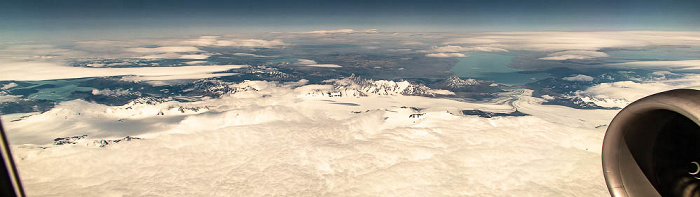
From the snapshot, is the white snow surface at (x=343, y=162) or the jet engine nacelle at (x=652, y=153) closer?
the jet engine nacelle at (x=652, y=153)

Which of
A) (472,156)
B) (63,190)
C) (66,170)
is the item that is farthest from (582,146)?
(66,170)

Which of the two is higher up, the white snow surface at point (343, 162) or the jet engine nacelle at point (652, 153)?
the jet engine nacelle at point (652, 153)

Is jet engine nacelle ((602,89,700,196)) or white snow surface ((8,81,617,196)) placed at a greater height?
jet engine nacelle ((602,89,700,196))

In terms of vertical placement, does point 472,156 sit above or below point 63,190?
above

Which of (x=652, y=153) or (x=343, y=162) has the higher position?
(x=652, y=153)

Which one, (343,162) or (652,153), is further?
(343,162)

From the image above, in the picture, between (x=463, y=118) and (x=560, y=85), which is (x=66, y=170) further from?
(x=560, y=85)

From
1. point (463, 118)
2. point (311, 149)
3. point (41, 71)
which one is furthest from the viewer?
point (41, 71)

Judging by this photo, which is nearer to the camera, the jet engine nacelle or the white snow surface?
the jet engine nacelle
